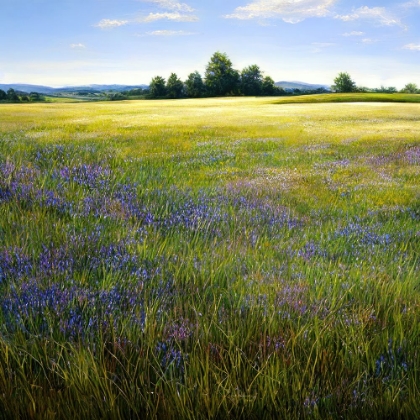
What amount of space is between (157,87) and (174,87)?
359 cm

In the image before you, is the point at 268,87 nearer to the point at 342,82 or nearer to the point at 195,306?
the point at 342,82

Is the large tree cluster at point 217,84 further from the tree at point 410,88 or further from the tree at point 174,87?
the tree at point 410,88

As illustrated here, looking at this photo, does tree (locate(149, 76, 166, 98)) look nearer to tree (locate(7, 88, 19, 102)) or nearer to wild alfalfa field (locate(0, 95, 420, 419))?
tree (locate(7, 88, 19, 102))

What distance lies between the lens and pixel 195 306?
2.79m

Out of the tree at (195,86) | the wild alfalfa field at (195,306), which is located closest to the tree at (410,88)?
the tree at (195,86)

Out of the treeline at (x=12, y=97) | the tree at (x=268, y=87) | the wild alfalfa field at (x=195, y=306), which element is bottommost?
the wild alfalfa field at (x=195, y=306)

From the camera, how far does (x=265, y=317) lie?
2.58 m

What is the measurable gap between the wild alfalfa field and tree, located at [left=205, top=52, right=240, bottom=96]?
90.5 metres

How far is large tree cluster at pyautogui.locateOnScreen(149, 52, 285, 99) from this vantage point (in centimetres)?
9256

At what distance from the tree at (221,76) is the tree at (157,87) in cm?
933

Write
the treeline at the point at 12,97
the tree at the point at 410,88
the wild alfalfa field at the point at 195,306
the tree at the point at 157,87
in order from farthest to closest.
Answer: the tree at the point at 410,88 → the tree at the point at 157,87 → the treeline at the point at 12,97 → the wild alfalfa field at the point at 195,306

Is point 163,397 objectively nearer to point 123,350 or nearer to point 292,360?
point 123,350

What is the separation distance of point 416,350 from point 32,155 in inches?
249

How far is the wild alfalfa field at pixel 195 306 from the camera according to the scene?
80.4 inches
